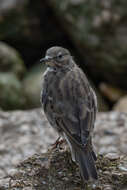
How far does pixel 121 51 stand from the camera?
12352 millimetres

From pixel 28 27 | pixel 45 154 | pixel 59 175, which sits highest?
pixel 28 27

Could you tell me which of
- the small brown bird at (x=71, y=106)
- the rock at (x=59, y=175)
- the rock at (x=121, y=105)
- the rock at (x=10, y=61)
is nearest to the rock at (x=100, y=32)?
the rock at (x=121, y=105)

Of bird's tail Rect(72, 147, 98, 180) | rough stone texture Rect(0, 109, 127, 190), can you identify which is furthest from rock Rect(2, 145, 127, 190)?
bird's tail Rect(72, 147, 98, 180)

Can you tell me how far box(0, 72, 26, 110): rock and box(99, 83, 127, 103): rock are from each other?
2279 millimetres

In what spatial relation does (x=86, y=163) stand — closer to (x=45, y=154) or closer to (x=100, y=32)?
(x=45, y=154)

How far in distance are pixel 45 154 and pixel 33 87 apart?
282 inches

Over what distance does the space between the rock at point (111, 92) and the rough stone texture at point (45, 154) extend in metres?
3.15

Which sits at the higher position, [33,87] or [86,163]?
[33,87]

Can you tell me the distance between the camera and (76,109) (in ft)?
18.5

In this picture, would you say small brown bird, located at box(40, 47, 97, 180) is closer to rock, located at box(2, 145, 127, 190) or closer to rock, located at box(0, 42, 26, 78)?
rock, located at box(2, 145, 127, 190)

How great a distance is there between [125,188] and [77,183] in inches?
22.2

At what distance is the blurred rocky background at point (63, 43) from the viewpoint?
1230 centimetres

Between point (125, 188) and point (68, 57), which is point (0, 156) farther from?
point (125, 188)

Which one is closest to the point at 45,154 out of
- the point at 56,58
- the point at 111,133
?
the point at 56,58
